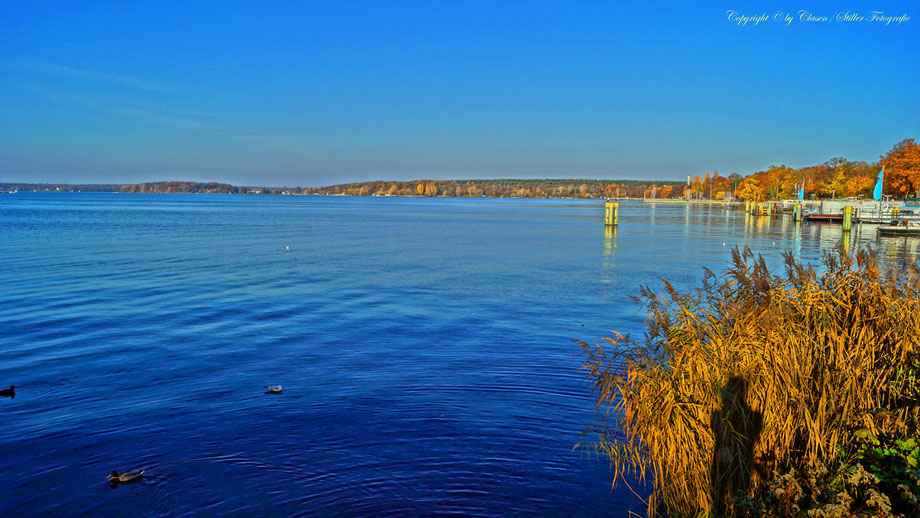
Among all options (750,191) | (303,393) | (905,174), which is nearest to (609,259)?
(303,393)

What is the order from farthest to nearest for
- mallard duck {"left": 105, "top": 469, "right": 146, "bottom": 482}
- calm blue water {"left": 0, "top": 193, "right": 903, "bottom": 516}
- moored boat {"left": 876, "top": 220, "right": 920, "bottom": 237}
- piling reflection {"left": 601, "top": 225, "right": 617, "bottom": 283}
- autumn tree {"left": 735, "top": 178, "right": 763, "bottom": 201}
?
autumn tree {"left": 735, "top": 178, "right": 763, "bottom": 201} < moored boat {"left": 876, "top": 220, "right": 920, "bottom": 237} < piling reflection {"left": 601, "top": 225, "right": 617, "bottom": 283} < mallard duck {"left": 105, "top": 469, "right": 146, "bottom": 482} < calm blue water {"left": 0, "top": 193, "right": 903, "bottom": 516}

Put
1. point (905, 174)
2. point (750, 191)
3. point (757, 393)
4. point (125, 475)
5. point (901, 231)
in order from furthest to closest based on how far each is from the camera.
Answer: point (750, 191), point (905, 174), point (901, 231), point (125, 475), point (757, 393)

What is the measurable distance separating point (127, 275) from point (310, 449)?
22068 millimetres

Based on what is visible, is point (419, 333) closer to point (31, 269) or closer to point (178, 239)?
point (31, 269)

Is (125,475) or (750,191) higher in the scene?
(750,191)

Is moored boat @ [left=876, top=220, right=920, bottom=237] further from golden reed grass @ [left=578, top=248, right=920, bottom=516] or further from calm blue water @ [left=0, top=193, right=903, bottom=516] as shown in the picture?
golden reed grass @ [left=578, top=248, right=920, bottom=516]

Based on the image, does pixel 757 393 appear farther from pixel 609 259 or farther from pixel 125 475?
pixel 609 259

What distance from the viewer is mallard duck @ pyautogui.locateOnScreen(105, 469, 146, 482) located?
8.22 metres

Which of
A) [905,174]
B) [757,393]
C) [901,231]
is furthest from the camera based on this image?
[905,174]

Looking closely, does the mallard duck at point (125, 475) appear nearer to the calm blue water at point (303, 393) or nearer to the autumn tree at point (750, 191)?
the calm blue water at point (303, 393)

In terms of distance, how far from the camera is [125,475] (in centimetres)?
826

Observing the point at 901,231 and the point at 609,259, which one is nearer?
the point at 609,259

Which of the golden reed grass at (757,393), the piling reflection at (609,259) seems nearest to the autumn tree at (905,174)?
the piling reflection at (609,259)

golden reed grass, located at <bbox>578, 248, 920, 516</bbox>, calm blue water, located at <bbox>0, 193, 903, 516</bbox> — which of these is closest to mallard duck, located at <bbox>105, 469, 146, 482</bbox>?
calm blue water, located at <bbox>0, 193, 903, 516</bbox>
